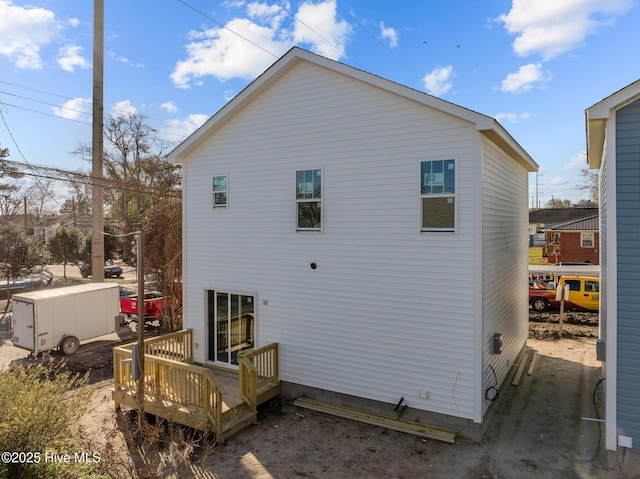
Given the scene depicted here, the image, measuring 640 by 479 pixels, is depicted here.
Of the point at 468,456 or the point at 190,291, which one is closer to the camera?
the point at 468,456

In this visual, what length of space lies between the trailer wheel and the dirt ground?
13.1 ft

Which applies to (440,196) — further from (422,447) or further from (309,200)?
(422,447)

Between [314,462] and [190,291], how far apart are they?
5.85m

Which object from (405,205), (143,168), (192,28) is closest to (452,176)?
(405,205)

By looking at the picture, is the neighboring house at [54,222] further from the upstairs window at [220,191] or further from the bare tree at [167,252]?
the upstairs window at [220,191]

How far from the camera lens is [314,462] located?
21.9 ft

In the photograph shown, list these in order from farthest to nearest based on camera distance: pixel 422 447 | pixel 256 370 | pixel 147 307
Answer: pixel 147 307 < pixel 256 370 < pixel 422 447

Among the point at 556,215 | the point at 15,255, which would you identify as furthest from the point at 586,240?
the point at 15,255

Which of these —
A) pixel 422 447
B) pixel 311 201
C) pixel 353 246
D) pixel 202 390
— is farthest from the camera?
pixel 311 201

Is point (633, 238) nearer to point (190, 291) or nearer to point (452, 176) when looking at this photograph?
point (452, 176)

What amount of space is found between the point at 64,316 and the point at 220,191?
742 centimetres

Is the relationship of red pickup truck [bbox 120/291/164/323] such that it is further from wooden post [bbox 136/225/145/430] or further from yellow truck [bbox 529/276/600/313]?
yellow truck [bbox 529/276/600/313]

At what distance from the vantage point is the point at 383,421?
7867 mm

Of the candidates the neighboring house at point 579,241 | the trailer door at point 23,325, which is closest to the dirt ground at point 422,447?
the trailer door at point 23,325
